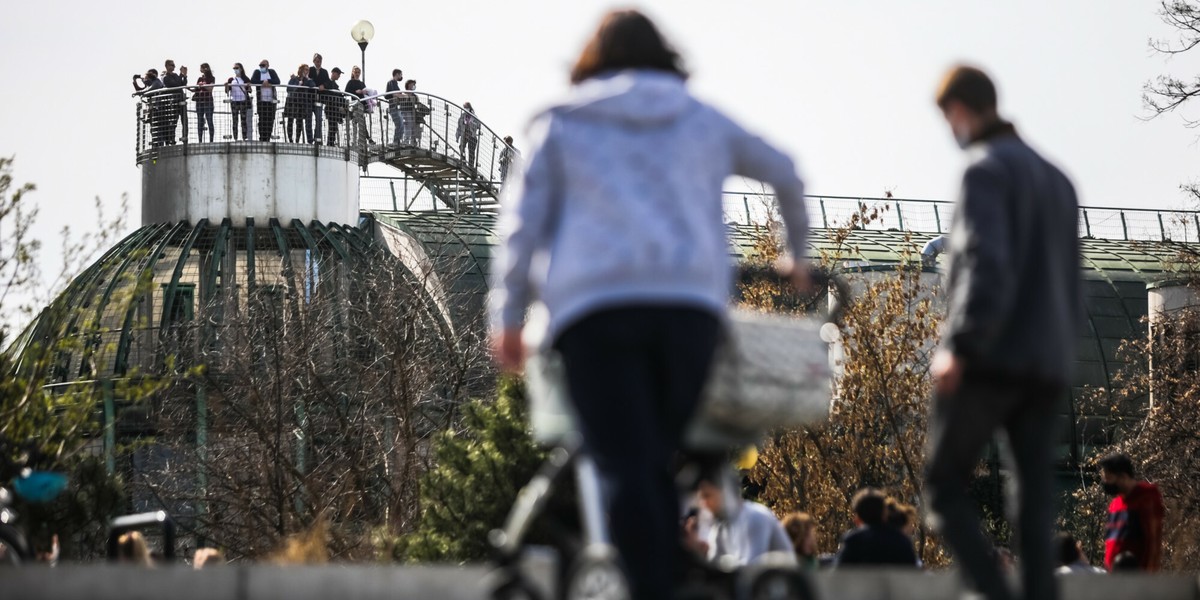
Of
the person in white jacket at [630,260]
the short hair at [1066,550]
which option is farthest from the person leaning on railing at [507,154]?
the person in white jacket at [630,260]

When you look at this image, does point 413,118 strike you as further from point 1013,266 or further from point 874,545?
point 1013,266

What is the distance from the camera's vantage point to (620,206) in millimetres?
5547

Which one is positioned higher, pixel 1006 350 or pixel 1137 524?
pixel 1006 350

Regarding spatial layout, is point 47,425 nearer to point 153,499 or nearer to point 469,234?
point 153,499

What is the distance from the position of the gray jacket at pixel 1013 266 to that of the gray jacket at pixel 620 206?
2.64ft

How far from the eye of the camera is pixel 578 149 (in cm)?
561

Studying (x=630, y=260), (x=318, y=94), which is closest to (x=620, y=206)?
(x=630, y=260)

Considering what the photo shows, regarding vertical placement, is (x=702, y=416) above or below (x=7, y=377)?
below

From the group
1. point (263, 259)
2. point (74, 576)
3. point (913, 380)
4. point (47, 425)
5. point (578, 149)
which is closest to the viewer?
point (578, 149)

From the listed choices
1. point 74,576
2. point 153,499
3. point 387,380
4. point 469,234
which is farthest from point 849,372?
point 74,576

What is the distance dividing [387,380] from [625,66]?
2786 centimetres

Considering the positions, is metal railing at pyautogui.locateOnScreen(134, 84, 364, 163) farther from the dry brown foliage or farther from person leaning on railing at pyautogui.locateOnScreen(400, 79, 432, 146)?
the dry brown foliage

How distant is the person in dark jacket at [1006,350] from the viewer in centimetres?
606

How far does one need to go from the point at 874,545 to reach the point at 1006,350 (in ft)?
16.9
